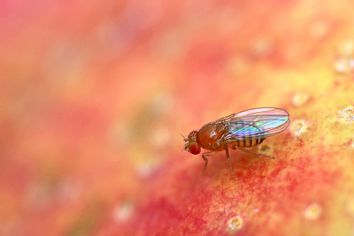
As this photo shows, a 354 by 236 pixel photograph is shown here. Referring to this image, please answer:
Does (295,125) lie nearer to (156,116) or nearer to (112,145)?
(156,116)

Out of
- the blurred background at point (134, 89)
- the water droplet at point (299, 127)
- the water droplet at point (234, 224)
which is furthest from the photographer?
the blurred background at point (134, 89)

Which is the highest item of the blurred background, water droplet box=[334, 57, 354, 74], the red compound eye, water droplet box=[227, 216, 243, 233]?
the blurred background

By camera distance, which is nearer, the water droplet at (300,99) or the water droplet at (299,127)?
the water droplet at (299,127)

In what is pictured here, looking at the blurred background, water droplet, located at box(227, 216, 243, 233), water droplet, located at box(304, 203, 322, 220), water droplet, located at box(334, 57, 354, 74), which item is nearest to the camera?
water droplet, located at box(304, 203, 322, 220)

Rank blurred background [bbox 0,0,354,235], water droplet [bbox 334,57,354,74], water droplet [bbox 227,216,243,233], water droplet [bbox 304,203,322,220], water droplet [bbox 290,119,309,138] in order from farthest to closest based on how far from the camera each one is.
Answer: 1. blurred background [bbox 0,0,354,235]
2. water droplet [bbox 334,57,354,74]
3. water droplet [bbox 290,119,309,138]
4. water droplet [bbox 227,216,243,233]
5. water droplet [bbox 304,203,322,220]

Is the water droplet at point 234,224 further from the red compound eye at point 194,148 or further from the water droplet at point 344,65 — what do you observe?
the water droplet at point 344,65

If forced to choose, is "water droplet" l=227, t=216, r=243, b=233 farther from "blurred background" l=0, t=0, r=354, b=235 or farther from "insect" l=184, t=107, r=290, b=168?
"insect" l=184, t=107, r=290, b=168

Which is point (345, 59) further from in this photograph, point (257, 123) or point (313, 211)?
point (313, 211)

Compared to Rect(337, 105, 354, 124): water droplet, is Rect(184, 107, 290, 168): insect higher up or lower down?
higher up

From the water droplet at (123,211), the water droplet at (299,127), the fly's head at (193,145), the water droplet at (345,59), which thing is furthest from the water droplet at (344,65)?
the water droplet at (123,211)

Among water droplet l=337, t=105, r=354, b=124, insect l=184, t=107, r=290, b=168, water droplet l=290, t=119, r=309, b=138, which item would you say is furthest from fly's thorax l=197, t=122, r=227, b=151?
water droplet l=337, t=105, r=354, b=124
